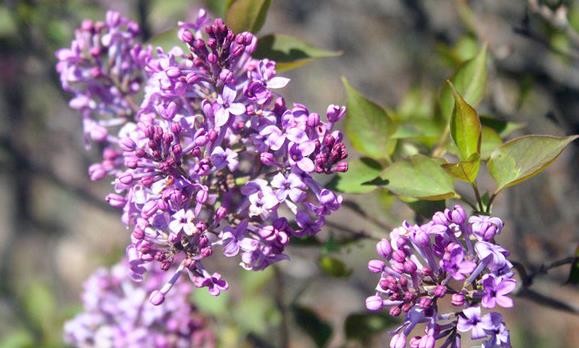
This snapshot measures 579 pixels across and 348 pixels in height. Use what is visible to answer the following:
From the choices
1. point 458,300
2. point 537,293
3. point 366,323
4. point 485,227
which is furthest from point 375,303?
point 366,323

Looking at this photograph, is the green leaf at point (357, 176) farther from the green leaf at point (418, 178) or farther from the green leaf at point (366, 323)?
the green leaf at point (366, 323)

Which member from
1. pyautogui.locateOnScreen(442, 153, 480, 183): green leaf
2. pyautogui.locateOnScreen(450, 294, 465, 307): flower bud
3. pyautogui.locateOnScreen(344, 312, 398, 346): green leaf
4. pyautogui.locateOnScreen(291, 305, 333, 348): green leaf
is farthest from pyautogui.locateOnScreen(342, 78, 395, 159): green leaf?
pyautogui.locateOnScreen(291, 305, 333, 348): green leaf

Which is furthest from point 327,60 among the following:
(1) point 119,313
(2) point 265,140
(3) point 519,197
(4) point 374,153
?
(2) point 265,140

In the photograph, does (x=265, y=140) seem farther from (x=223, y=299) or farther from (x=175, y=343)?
(x=223, y=299)

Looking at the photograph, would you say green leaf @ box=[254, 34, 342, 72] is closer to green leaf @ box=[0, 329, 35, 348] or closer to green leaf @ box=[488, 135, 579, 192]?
green leaf @ box=[488, 135, 579, 192]

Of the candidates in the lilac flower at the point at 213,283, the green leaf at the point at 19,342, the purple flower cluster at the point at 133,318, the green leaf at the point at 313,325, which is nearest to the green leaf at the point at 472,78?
the lilac flower at the point at 213,283
